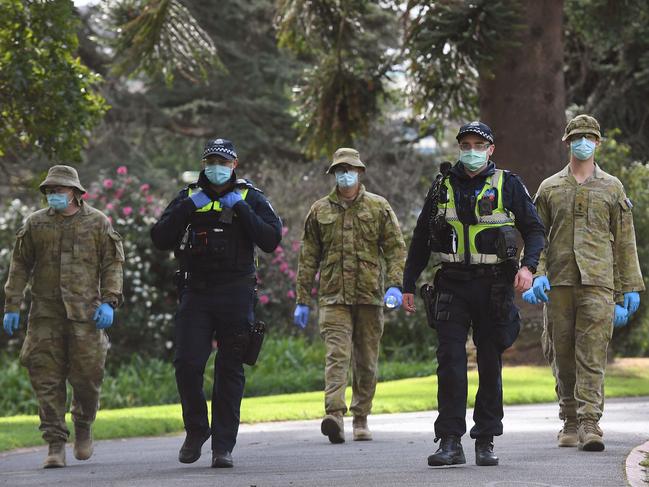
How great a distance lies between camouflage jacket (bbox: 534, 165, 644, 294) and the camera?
959 cm

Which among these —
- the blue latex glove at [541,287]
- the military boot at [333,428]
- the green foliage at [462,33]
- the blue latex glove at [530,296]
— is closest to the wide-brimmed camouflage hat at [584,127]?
the blue latex glove at [541,287]

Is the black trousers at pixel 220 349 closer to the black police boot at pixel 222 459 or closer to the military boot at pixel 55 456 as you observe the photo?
the black police boot at pixel 222 459

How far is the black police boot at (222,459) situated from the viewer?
348 inches

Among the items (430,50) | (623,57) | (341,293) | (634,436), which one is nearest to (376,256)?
(341,293)

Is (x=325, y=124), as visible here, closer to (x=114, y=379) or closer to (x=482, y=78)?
(x=482, y=78)

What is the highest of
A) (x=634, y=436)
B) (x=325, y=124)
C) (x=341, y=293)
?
(x=325, y=124)

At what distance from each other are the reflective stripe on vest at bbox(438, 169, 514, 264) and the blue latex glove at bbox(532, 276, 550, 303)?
3.19 feet

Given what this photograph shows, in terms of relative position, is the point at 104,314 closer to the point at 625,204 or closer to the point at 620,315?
the point at 620,315

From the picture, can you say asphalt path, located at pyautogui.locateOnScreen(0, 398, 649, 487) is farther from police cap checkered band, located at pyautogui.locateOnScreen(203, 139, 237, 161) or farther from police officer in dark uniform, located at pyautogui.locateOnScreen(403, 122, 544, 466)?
police cap checkered band, located at pyautogui.locateOnScreen(203, 139, 237, 161)

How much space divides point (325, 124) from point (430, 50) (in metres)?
3.60

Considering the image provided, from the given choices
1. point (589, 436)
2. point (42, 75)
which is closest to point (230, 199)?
point (589, 436)

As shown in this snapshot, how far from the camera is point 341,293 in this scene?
1123 centimetres

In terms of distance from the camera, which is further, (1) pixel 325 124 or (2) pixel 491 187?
(1) pixel 325 124

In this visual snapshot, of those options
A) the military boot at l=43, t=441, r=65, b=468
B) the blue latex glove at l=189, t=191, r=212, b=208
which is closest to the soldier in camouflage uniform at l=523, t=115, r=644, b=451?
the blue latex glove at l=189, t=191, r=212, b=208
